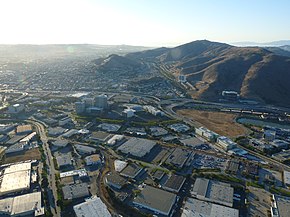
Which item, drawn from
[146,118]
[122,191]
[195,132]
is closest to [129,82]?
[146,118]

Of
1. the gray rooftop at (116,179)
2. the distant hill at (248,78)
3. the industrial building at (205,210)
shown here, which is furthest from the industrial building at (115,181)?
the distant hill at (248,78)

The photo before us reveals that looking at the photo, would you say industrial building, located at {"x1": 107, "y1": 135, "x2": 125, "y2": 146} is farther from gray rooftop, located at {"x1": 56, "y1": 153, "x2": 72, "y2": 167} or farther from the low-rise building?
gray rooftop, located at {"x1": 56, "y1": 153, "x2": 72, "y2": 167}

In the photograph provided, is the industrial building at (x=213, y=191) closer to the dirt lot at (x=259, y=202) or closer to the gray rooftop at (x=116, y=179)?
the dirt lot at (x=259, y=202)

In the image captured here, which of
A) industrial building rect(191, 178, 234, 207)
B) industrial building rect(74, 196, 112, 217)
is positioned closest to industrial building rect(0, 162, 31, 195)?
industrial building rect(74, 196, 112, 217)

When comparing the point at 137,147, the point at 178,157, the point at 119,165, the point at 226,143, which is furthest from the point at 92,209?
the point at 226,143

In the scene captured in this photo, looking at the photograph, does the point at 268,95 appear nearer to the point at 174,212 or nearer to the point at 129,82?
the point at 129,82

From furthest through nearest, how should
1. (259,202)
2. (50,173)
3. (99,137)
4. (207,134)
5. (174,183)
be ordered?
1. (207,134)
2. (99,137)
3. (50,173)
4. (174,183)
5. (259,202)

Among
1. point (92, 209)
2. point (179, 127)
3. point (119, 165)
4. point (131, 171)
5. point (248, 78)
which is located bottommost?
point (179, 127)

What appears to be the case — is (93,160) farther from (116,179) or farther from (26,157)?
(26,157)
